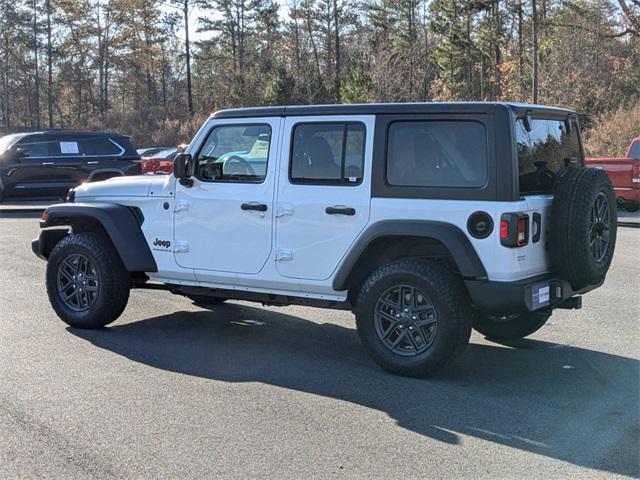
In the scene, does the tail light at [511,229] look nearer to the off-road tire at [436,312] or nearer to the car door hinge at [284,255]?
the off-road tire at [436,312]

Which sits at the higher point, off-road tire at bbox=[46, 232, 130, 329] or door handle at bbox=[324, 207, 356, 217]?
door handle at bbox=[324, 207, 356, 217]

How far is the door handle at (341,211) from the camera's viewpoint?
5484 millimetres

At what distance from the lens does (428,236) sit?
5.12 metres

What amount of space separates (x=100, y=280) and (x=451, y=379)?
10.9ft

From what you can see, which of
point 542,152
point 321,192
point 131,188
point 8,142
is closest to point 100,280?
point 131,188

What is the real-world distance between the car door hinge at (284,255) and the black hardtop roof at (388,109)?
1.10 m

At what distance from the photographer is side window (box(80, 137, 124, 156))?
57.6ft

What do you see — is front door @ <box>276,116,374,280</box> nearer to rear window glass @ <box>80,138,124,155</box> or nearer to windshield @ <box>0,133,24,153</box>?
rear window glass @ <box>80,138,124,155</box>

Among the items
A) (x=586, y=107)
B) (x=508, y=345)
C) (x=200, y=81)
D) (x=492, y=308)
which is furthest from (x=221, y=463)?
(x=200, y=81)

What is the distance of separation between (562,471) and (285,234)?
280 cm

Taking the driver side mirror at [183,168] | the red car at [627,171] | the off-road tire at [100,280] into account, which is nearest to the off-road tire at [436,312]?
the driver side mirror at [183,168]

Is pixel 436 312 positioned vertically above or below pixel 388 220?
below

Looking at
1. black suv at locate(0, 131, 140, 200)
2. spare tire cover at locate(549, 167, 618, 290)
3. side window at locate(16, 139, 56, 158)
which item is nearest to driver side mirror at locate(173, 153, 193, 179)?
spare tire cover at locate(549, 167, 618, 290)

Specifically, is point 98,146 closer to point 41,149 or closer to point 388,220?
point 41,149
